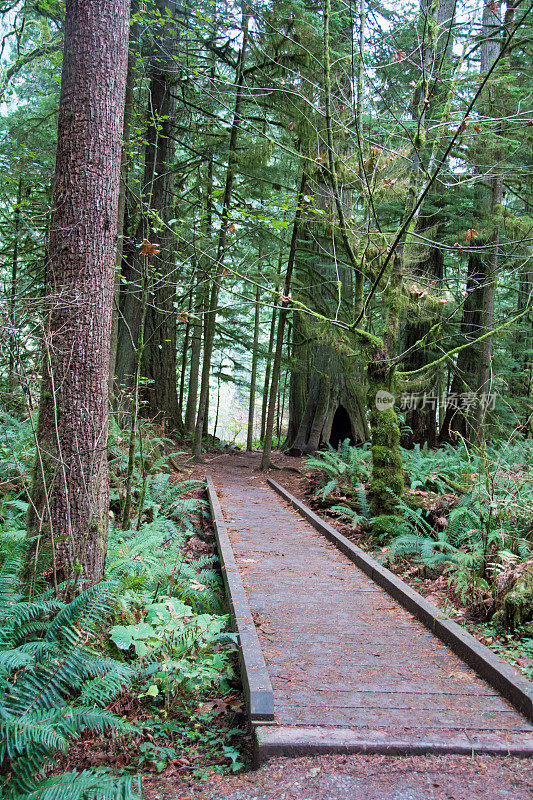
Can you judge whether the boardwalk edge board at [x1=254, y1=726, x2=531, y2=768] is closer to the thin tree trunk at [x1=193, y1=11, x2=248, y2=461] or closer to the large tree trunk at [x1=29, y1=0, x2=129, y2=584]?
the large tree trunk at [x1=29, y1=0, x2=129, y2=584]

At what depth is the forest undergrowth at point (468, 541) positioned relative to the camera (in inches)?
182

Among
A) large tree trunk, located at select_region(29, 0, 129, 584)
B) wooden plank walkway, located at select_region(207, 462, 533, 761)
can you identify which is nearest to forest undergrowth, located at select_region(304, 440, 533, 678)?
wooden plank walkway, located at select_region(207, 462, 533, 761)

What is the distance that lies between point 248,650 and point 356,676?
811 mm

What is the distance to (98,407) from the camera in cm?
418

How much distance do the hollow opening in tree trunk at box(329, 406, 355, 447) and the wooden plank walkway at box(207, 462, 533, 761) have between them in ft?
31.5

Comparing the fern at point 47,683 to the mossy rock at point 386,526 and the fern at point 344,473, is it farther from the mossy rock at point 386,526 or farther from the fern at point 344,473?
the fern at point 344,473

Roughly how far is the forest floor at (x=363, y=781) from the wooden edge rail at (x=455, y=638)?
1.98 feet

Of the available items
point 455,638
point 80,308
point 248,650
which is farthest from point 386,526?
point 80,308

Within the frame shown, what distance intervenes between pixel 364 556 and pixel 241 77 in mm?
11538

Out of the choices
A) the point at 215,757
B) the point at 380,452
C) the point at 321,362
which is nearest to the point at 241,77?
the point at 321,362

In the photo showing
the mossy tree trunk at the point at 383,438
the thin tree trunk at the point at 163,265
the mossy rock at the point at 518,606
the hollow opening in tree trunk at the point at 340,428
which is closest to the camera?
the mossy rock at the point at 518,606

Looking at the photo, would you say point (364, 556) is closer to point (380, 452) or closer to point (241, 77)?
point (380, 452)

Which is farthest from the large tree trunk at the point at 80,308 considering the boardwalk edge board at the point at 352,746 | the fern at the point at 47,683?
the boardwalk edge board at the point at 352,746

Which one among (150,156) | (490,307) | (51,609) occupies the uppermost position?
(150,156)
